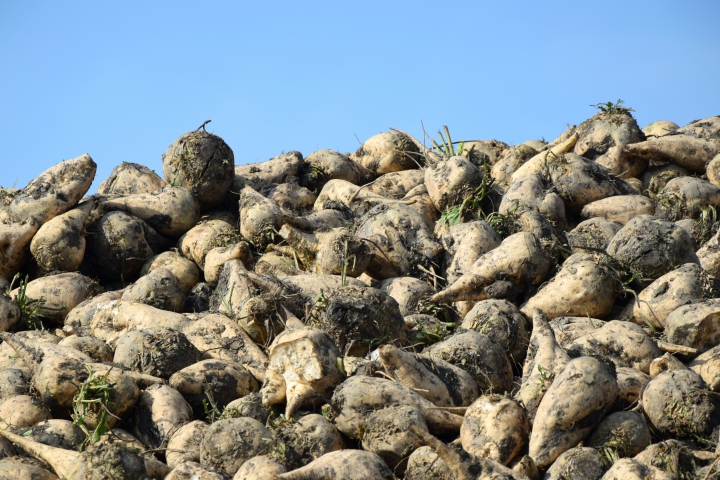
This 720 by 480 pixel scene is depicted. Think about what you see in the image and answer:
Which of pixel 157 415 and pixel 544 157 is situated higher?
pixel 544 157

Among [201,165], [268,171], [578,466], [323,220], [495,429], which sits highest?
[268,171]

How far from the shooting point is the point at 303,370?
7297 millimetres

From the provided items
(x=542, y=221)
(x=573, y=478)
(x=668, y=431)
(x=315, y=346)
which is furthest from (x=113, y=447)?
(x=542, y=221)

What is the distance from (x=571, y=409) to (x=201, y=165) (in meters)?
6.32

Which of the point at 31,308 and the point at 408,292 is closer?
the point at 408,292

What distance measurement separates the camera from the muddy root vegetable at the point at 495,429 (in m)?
6.46

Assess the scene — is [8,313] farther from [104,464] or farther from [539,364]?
[539,364]

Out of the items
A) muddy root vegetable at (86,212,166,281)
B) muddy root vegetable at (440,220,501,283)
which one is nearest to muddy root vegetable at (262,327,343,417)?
muddy root vegetable at (440,220,501,283)

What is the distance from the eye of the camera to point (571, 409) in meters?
6.44

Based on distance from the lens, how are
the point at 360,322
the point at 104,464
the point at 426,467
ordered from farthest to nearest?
the point at 360,322
the point at 104,464
the point at 426,467

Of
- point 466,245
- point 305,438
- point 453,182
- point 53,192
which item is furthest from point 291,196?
point 305,438

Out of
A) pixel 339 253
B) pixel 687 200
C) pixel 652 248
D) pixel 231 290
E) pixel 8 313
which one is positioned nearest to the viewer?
pixel 652 248

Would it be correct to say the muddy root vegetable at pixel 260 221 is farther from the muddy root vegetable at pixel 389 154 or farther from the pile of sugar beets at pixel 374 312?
the muddy root vegetable at pixel 389 154

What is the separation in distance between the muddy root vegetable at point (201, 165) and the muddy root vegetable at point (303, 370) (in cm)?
430
